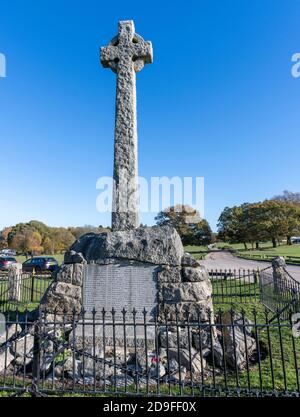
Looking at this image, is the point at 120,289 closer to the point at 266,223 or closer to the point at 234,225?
the point at 266,223

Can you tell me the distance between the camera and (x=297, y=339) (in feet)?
21.2

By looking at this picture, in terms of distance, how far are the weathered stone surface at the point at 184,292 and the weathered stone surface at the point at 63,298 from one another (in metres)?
1.80

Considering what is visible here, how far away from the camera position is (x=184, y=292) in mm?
5965

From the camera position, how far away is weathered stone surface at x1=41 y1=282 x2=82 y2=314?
621 cm

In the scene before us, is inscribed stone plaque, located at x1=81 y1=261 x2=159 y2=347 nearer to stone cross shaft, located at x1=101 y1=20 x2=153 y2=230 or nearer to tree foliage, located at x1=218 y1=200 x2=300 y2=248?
stone cross shaft, located at x1=101 y1=20 x2=153 y2=230

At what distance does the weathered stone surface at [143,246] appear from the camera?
20.1 ft

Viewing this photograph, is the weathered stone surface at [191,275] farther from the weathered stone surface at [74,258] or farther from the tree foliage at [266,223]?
the tree foliage at [266,223]

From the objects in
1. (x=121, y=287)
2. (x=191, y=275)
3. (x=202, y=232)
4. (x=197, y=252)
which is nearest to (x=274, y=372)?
(x=191, y=275)

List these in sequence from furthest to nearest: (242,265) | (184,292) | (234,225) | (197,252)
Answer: (234,225)
(197,252)
(242,265)
(184,292)

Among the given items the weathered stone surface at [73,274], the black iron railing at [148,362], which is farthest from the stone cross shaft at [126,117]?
the black iron railing at [148,362]

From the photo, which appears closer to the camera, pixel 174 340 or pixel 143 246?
pixel 174 340

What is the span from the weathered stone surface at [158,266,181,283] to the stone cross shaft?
1.29 m

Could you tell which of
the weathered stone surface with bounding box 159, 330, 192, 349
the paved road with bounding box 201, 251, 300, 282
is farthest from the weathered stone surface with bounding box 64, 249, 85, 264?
the paved road with bounding box 201, 251, 300, 282

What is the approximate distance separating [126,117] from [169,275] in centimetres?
382
